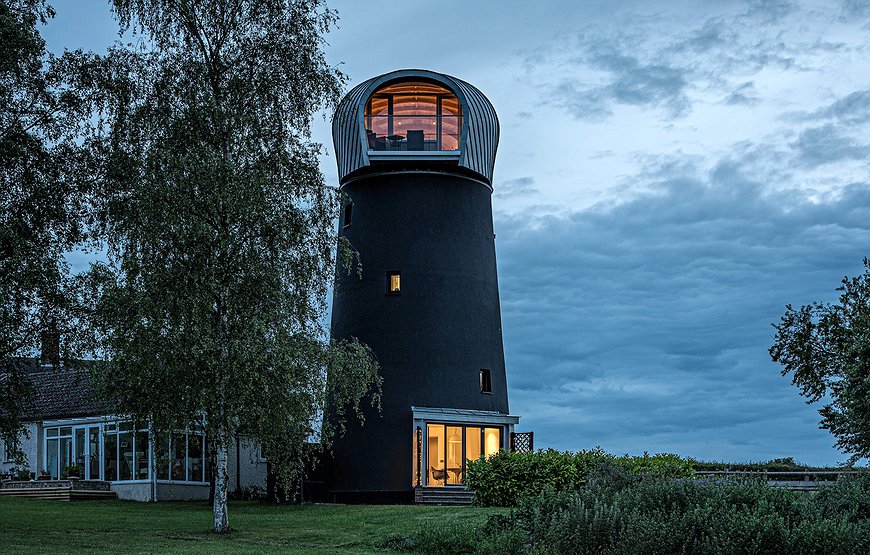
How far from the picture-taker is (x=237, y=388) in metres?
21.0

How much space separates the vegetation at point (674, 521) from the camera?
12.9m

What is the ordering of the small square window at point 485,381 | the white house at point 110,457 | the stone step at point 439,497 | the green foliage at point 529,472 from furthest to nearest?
the white house at point 110,457
the small square window at point 485,381
the stone step at point 439,497
the green foliage at point 529,472

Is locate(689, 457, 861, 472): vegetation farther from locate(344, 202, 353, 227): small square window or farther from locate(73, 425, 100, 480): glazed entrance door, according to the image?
locate(73, 425, 100, 480): glazed entrance door

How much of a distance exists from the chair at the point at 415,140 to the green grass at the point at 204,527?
1251 cm

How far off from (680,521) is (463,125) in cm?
2239

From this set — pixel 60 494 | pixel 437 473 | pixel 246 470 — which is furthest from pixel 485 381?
pixel 60 494

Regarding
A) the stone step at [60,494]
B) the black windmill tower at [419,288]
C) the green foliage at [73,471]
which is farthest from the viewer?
the green foliage at [73,471]

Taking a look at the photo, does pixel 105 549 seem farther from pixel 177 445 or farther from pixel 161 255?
pixel 161 255

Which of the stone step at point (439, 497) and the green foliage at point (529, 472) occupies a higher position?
the green foliage at point (529, 472)

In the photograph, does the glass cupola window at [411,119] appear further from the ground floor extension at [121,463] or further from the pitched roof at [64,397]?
the pitched roof at [64,397]

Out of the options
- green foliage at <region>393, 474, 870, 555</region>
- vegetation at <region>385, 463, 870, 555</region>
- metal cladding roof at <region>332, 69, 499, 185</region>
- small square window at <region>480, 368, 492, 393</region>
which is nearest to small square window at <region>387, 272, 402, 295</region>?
metal cladding roof at <region>332, 69, 499, 185</region>

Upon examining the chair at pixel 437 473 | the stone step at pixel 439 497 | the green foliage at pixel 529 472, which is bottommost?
the stone step at pixel 439 497

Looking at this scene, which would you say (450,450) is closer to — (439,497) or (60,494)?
(439,497)

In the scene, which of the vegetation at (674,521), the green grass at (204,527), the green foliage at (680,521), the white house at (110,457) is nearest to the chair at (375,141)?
the white house at (110,457)
